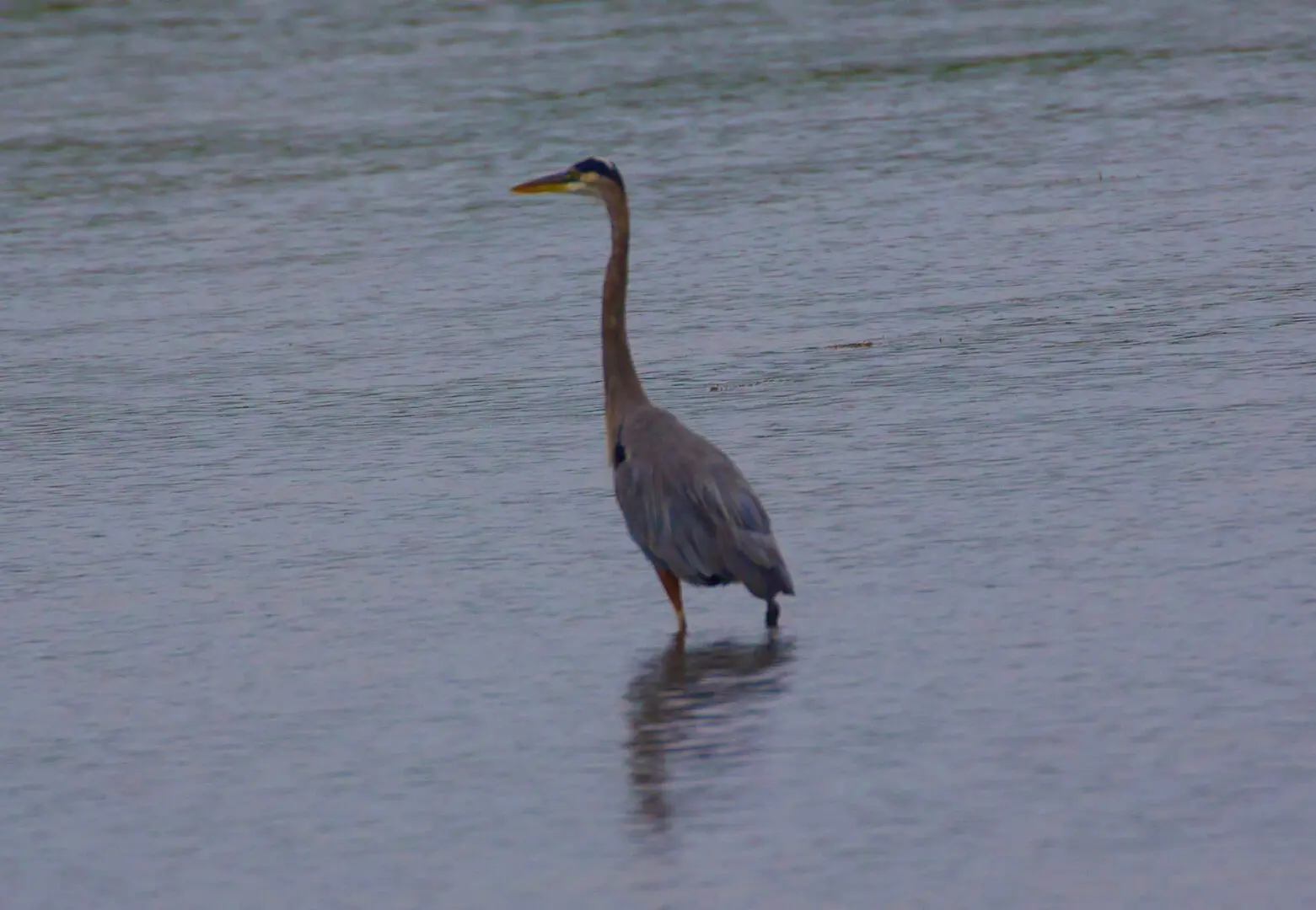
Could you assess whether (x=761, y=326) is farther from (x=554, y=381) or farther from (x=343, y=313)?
(x=343, y=313)

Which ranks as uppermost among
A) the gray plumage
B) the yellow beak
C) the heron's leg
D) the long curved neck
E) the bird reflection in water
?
the yellow beak

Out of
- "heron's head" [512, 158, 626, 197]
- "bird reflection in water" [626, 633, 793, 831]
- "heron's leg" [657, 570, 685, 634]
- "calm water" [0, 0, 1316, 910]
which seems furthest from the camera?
"heron's head" [512, 158, 626, 197]

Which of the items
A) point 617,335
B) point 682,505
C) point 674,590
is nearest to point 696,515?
point 682,505

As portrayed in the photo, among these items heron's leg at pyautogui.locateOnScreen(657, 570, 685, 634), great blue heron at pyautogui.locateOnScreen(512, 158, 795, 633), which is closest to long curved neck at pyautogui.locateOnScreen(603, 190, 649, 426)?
great blue heron at pyautogui.locateOnScreen(512, 158, 795, 633)

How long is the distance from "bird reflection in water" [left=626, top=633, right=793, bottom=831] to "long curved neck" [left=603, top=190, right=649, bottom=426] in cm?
132

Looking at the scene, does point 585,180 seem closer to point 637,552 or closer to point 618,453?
point 618,453

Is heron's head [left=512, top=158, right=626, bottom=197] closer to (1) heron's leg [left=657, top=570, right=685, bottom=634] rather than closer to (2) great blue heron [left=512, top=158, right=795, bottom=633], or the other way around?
(2) great blue heron [left=512, top=158, right=795, bottom=633]

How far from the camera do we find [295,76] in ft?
104

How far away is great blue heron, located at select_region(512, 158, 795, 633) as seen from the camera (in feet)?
31.8

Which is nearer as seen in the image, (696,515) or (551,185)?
(696,515)

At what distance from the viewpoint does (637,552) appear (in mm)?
11266

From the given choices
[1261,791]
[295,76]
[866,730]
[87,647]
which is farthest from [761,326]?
[295,76]

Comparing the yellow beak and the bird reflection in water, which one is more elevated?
the yellow beak

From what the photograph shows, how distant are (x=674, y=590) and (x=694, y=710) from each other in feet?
3.40
